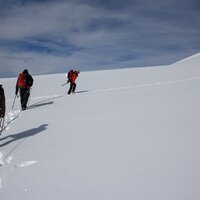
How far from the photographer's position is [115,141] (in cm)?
418

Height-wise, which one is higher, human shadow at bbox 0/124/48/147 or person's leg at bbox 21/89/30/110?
person's leg at bbox 21/89/30/110

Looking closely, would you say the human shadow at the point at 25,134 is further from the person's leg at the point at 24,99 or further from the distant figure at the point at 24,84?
the distant figure at the point at 24,84

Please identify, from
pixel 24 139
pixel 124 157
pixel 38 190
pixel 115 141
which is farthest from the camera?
pixel 24 139

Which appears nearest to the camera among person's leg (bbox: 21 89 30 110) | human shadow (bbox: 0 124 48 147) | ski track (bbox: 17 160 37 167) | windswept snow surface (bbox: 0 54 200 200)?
windswept snow surface (bbox: 0 54 200 200)

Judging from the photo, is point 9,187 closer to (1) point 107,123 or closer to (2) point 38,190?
(2) point 38,190

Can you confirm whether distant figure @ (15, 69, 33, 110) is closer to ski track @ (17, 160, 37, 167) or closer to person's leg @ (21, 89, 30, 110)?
person's leg @ (21, 89, 30, 110)

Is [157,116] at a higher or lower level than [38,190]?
higher

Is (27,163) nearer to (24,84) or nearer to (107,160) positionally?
(107,160)

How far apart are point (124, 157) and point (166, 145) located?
0.82 meters

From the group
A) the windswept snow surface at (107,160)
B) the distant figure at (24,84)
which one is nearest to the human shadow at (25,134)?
the windswept snow surface at (107,160)

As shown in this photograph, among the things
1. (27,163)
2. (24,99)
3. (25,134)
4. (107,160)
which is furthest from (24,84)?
(107,160)

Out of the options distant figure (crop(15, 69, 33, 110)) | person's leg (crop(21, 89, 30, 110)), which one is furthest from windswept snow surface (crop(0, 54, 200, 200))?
distant figure (crop(15, 69, 33, 110))

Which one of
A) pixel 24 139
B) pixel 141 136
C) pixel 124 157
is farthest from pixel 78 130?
pixel 124 157

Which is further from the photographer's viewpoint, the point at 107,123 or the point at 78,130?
the point at 107,123
